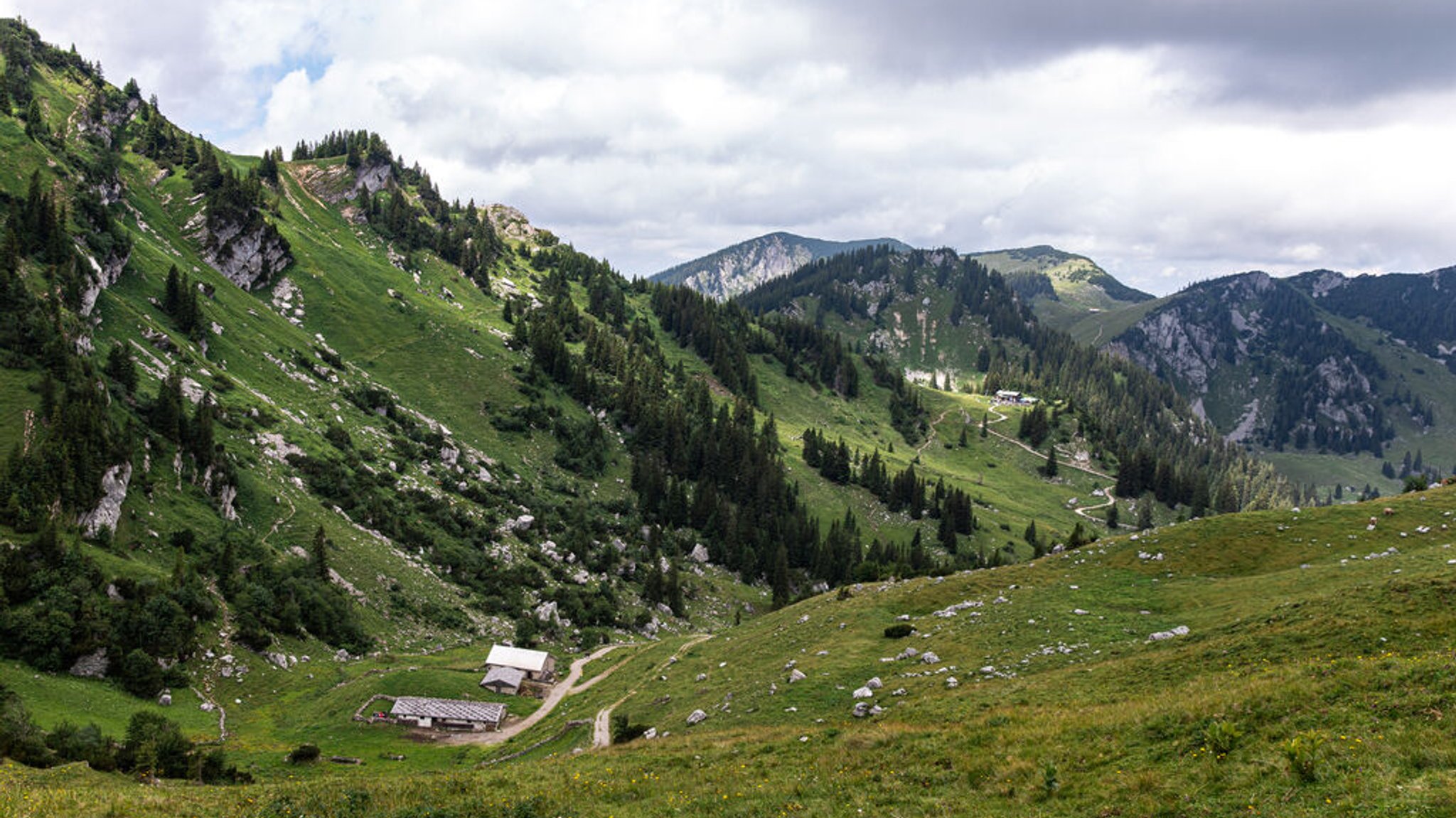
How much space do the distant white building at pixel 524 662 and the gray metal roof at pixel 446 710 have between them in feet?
31.2

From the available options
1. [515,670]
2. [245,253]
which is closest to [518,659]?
[515,670]

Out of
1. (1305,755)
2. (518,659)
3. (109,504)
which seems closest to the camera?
(1305,755)

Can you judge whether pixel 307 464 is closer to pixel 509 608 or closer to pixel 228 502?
pixel 228 502

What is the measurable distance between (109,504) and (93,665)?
1989 centimetres

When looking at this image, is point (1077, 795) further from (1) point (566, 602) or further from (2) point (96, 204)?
(2) point (96, 204)

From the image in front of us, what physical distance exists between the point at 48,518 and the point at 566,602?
55.5 meters

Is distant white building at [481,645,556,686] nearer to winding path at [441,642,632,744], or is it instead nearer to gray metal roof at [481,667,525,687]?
gray metal roof at [481,667,525,687]

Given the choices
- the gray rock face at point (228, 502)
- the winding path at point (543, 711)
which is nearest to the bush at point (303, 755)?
the winding path at point (543, 711)

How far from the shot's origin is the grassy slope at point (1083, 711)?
18.2 meters

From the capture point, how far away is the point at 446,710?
58.3m

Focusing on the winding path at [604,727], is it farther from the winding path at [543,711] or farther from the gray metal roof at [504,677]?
the gray metal roof at [504,677]

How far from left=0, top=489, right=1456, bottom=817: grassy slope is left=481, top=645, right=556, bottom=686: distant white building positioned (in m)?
16.4

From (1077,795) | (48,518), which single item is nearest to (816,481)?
(48,518)

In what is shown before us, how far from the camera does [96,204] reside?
4486 inches
